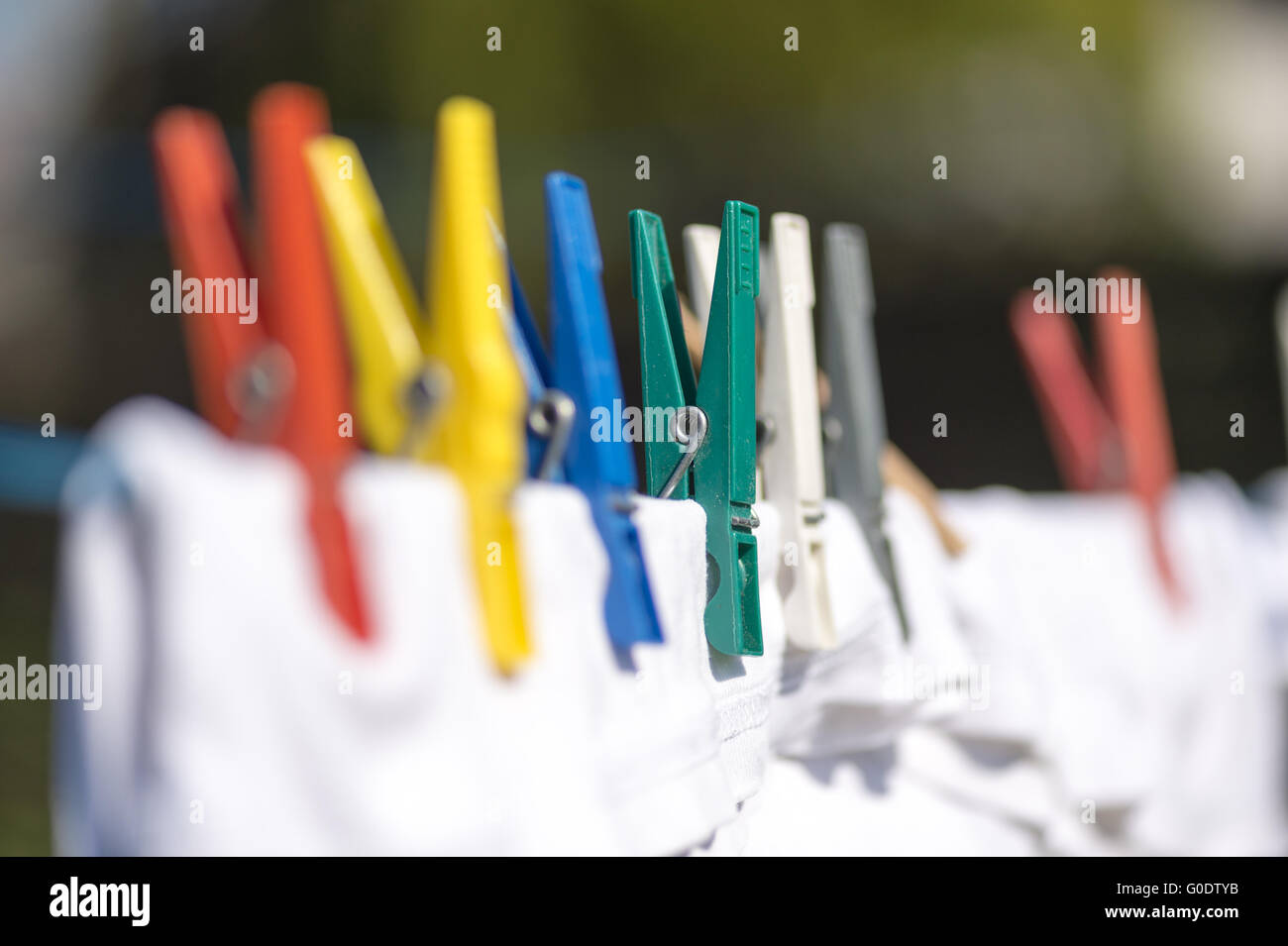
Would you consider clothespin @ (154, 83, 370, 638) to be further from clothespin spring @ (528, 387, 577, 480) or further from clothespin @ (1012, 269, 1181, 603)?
clothespin @ (1012, 269, 1181, 603)

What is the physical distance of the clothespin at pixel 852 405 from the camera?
2.48 ft

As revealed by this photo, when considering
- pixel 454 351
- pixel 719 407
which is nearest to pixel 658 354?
pixel 719 407

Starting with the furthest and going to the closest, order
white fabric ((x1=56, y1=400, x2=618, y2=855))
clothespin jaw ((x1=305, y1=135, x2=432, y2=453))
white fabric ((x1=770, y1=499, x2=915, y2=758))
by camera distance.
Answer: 1. white fabric ((x1=770, y1=499, x2=915, y2=758))
2. clothespin jaw ((x1=305, y1=135, x2=432, y2=453))
3. white fabric ((x1=56, y1=400, x2=618, y2=855))

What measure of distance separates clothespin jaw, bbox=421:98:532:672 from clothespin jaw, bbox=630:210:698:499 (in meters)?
0.10

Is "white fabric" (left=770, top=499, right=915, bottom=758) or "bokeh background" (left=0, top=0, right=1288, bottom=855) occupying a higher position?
"bokeh background" (left=0, top=0, right=1288, bottom=855)

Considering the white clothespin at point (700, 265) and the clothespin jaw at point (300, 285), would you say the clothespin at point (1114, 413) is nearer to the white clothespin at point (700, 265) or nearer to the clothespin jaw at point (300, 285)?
the white clothespin at point (700, 265)

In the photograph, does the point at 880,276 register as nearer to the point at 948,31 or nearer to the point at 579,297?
the point at 948,31

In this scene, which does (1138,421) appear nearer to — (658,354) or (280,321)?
(658,354)

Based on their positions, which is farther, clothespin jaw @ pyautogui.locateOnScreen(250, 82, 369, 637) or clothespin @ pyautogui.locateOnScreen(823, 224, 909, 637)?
clothespin @ pyautogui.locateOnScreen(823, 224, 909, 637)

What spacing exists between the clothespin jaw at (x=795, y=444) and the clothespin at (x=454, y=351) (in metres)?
0.20

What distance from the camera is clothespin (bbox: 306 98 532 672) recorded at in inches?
17.4

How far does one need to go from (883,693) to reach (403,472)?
38 cm

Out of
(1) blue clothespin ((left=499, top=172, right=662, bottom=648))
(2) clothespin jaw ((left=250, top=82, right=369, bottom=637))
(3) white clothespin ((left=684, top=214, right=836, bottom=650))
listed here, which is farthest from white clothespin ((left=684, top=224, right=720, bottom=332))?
(2) clothespin jaw ((left=250, top=82, right=369, bottom=637))
